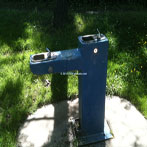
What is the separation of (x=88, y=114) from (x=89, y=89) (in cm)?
36

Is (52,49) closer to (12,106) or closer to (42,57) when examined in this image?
(12,106)

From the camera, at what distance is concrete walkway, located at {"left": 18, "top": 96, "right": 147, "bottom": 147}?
8.59ft

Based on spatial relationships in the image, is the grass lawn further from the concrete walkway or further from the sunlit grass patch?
the concrete walkway

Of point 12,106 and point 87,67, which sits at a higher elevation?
point 87,67

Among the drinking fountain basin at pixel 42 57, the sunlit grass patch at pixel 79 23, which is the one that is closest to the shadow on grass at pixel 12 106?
the drinking fountain basin at pixel 42 57

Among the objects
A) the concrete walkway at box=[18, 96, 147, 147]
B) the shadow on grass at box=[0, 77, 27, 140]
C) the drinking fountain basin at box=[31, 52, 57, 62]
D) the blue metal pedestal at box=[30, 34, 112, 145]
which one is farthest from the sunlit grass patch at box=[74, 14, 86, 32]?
the drinking fountain basin at box=[31, 52, 57, 62]

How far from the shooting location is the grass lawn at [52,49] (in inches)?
125

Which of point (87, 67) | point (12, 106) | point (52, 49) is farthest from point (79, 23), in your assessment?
point (87, 67)

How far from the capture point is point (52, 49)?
14.1 feet

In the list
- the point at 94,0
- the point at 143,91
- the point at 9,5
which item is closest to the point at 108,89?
the point at 143,91

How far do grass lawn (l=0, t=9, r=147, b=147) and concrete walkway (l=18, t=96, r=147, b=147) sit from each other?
0.12 meters

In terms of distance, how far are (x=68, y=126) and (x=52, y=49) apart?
192 centimetres

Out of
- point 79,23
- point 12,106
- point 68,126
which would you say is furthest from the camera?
point 79,23

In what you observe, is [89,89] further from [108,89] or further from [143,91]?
[143,91]
